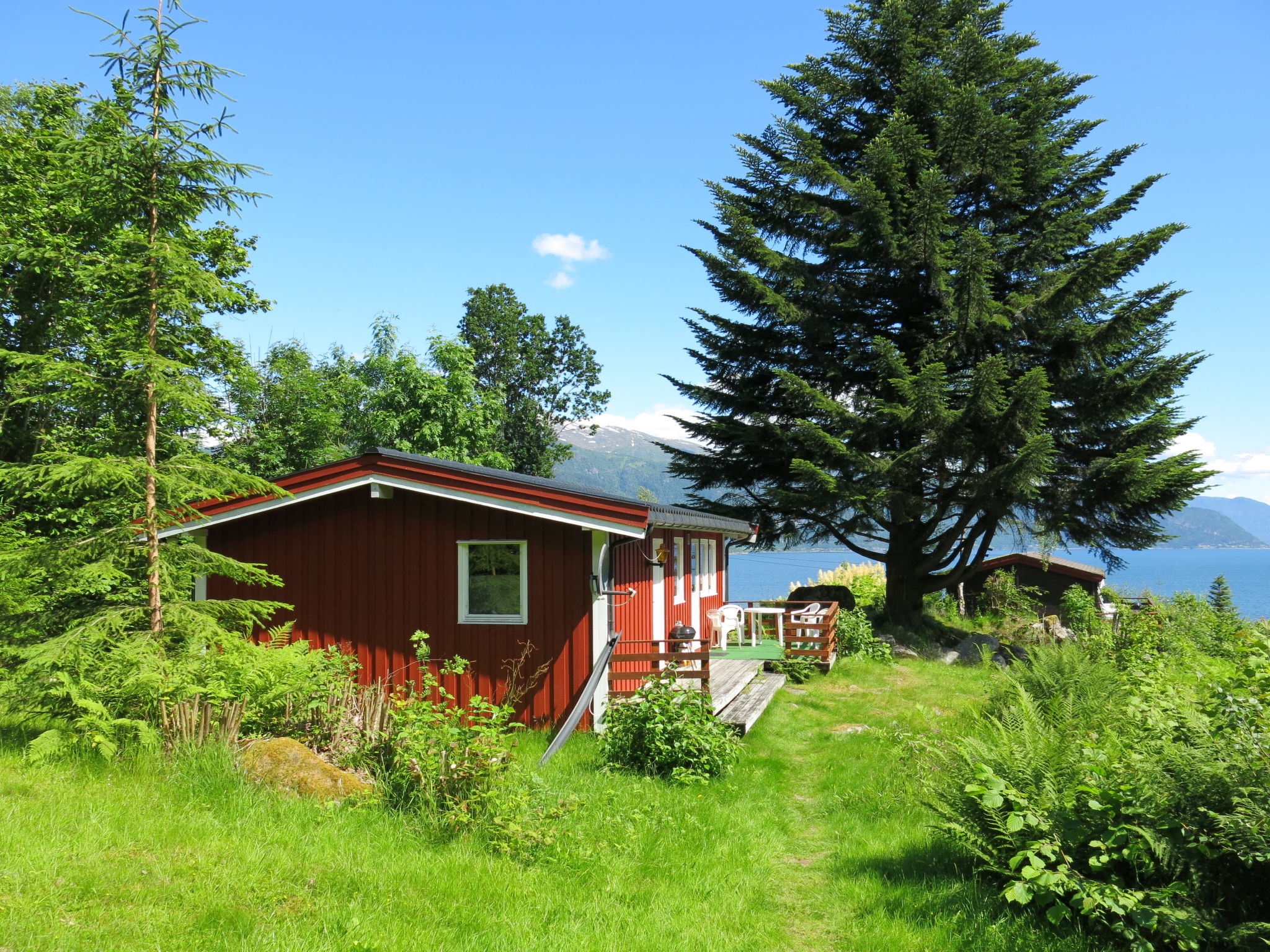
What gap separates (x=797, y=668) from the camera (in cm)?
1505

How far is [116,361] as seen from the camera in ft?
27.5

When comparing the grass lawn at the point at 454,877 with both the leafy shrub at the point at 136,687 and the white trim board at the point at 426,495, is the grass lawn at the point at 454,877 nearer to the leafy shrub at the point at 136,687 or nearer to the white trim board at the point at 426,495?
the leafy shrub at the point at 136,687

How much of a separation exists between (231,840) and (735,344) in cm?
1961

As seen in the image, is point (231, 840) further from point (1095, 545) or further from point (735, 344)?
point (1095, 545)

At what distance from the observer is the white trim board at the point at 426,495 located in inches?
382

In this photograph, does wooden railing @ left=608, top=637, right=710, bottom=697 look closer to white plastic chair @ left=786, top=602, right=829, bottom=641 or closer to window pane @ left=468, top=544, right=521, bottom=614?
window pane @ left=468, top=544, right=521, bottom=614

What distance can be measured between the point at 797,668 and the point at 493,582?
22.8ft

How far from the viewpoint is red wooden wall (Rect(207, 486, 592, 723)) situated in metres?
10.3

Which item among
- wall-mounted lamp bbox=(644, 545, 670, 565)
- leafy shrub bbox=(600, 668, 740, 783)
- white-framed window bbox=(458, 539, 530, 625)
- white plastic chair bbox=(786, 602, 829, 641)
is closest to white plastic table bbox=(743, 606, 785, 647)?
white plastic chair bbox=(786, 602, 829, 641)

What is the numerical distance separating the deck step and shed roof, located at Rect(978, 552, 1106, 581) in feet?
39.4

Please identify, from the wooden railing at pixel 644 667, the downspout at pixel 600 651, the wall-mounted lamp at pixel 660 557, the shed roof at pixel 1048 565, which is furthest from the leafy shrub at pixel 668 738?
the shed roof at pixel 1048 565

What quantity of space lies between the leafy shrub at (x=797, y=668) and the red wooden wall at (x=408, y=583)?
591 centimetres

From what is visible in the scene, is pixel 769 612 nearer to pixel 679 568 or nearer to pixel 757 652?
pixel 757 652

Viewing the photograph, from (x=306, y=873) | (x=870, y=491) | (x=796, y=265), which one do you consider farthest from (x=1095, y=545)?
(x=306, y=873)
